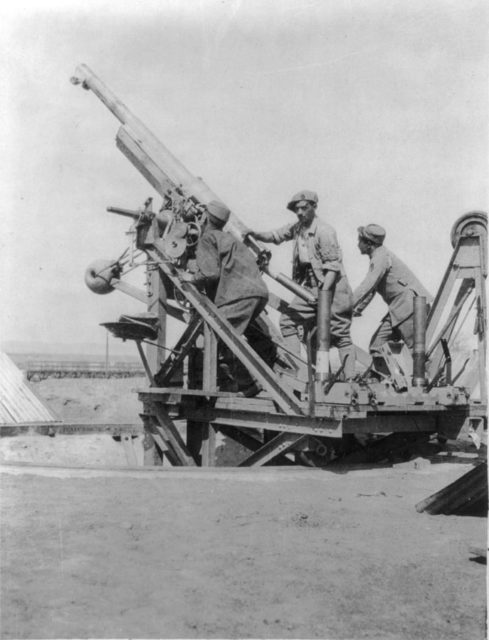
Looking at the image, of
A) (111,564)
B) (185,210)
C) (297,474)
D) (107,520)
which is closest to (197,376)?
(185,210)

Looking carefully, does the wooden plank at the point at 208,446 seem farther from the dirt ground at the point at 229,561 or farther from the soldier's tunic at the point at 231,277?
the dirt ground at the point at 229,561

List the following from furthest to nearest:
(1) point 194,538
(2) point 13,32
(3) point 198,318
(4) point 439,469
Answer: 1. (3) point 198,318
2. (4) point 439,469
3. (2) point 13,32
4. (1) point 194,538

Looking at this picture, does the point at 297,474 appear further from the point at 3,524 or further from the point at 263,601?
the point at 263,601

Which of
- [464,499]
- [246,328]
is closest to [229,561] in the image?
[464,499]

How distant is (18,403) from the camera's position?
11.8 meters

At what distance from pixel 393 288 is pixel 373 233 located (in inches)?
27.8

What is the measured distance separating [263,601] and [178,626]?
0.43 m

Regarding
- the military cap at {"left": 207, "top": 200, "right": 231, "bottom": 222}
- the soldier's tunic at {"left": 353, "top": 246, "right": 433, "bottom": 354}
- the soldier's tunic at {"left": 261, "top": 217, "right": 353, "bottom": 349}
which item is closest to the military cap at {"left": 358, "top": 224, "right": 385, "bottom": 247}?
the soldier's tunic at {"left": 353, "top": 246, "right": 433, "bottom": 354}

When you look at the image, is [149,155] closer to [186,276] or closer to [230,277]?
[186,276]

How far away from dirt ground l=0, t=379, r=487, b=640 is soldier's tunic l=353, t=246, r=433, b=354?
314 cm

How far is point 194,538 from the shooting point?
3.91m

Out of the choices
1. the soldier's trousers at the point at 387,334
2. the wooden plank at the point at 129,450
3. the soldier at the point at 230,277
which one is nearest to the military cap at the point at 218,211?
the soldier at the point at 230,277

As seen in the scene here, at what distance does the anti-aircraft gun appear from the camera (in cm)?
672

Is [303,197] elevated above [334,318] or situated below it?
above
